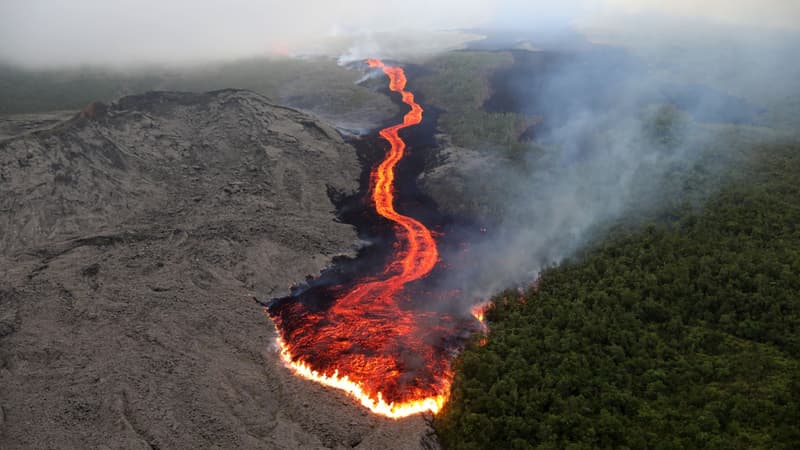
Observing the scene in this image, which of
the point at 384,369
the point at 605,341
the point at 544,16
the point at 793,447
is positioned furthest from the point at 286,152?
the point at 544,16

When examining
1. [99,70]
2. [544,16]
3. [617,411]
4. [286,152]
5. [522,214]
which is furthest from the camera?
[544,16]

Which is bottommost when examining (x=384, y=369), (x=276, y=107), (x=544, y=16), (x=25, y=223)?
(x=384, y=369)

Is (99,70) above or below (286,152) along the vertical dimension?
above

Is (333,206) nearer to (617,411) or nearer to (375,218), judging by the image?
(375,218)

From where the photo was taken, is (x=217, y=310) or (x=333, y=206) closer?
(x=217, y=310)

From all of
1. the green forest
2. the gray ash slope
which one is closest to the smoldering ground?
the green forest
